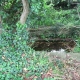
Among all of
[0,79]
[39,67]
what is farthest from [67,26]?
[0,79]

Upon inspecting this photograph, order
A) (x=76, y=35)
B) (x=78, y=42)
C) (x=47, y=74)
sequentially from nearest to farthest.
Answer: (x=47, y=74) < (x=78, y=42) < (x=76, y=35)

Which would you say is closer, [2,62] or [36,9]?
[2,62]

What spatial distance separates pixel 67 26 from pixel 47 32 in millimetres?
907

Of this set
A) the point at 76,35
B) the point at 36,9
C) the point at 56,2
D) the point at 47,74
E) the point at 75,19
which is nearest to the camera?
the point at 47,74

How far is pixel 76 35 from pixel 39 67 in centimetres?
448

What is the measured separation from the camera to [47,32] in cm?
980

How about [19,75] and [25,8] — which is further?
[25,8]

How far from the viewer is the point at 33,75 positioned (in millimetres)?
5078

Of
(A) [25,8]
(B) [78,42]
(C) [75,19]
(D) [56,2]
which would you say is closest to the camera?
(A) [25,8]

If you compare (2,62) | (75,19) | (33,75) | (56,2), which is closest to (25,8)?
(2,62)

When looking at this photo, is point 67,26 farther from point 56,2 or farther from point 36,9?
point 56,2

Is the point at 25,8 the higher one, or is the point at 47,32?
the point at 25,8

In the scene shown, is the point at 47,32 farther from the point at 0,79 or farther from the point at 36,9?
the point at 0,79

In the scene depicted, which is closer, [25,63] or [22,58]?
[25,63]
